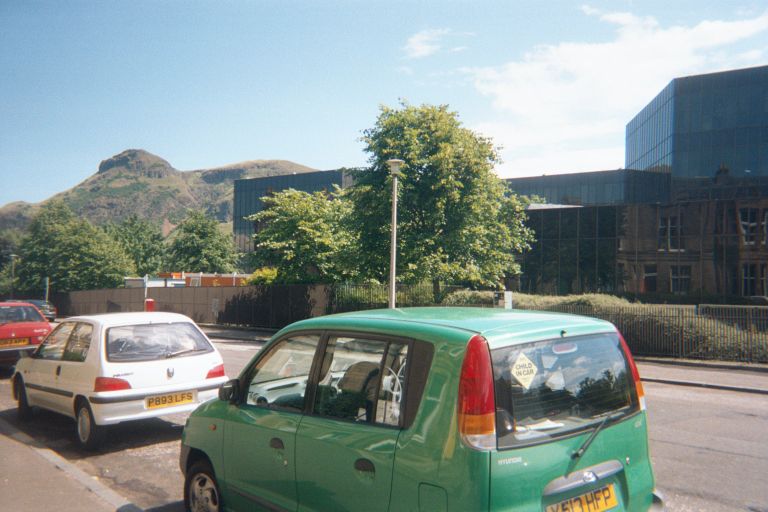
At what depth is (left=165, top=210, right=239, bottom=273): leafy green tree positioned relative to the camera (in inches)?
2603

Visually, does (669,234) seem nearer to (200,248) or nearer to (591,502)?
(591,502)

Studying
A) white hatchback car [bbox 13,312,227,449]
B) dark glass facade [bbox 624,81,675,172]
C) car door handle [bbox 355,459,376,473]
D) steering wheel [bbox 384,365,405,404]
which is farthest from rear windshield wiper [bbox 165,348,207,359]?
dark glass facade [bbox 624,81,675,172]

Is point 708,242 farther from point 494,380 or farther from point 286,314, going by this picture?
point 494,380

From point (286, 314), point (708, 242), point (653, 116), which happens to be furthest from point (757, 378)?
point (653, 116)

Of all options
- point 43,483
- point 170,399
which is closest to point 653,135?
point 170,399

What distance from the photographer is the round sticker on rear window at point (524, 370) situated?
3.09 metres

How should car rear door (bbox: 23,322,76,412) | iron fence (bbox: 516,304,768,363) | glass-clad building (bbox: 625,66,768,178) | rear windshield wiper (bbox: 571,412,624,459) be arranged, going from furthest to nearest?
1. glass-clad building (bbox: 625,66,768,178)
2. iron fence (bbox: 516,304,768,363)
3. car rear door (bbox: 23,322,76,412)
4. rear windshield wiper (bbox: 571,412,624,459)

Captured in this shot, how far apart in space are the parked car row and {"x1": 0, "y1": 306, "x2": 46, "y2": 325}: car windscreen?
11313mm

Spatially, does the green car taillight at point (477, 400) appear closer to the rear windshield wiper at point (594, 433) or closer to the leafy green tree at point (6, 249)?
the rear windshield wiper at point (594, 433)

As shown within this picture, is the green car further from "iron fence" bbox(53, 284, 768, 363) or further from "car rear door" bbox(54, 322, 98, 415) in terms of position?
"iron fence" bbox(53, 284, 768, 363)

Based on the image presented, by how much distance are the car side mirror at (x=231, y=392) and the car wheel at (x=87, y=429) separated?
12.5 feet

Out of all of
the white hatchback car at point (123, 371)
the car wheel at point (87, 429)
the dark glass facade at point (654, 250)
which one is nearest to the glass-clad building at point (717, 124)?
the dark glass facade at point (654, 250)

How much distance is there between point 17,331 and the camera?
13.3 meters

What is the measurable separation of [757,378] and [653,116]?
2010 inches
